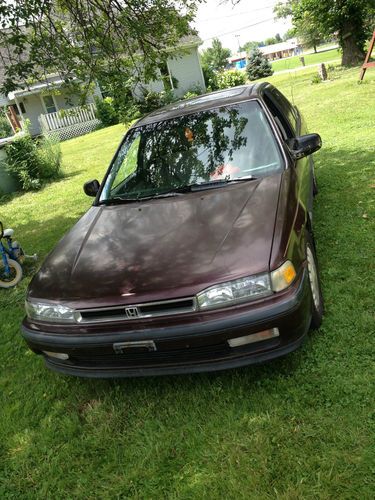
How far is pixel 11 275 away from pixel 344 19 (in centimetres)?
2167

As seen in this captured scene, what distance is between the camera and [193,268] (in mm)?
2449

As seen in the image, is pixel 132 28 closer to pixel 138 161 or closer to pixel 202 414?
pixel 138 161

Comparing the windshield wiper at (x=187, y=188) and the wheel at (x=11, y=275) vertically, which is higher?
the windshield wiper at (x=187, y=188)

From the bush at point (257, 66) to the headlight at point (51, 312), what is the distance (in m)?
33.5

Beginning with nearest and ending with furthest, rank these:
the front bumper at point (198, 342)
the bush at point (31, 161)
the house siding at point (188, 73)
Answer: the front bumper at point (198, 342) < the bush at point (31, 161) < the house siding at point (188, 73)

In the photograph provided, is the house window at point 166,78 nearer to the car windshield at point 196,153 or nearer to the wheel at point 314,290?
the car windshield at point 196,153

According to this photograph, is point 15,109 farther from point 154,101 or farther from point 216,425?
point 216,425

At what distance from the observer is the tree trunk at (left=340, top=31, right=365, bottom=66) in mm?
21375

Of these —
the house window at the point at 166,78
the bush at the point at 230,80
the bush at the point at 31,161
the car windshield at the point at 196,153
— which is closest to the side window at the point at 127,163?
the car windshield at the point at 196,153

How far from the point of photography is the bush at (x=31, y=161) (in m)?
10.5

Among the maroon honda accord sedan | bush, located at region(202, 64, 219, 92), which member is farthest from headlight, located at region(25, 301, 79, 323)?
bush, located at region(202, 64, 219, 92)

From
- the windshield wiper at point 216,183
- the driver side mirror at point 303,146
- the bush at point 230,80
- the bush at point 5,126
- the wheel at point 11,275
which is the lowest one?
the wheel at point 11,275

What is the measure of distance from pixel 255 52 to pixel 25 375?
34300 mm

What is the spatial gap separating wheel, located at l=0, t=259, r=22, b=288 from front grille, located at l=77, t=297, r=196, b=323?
2997mm
